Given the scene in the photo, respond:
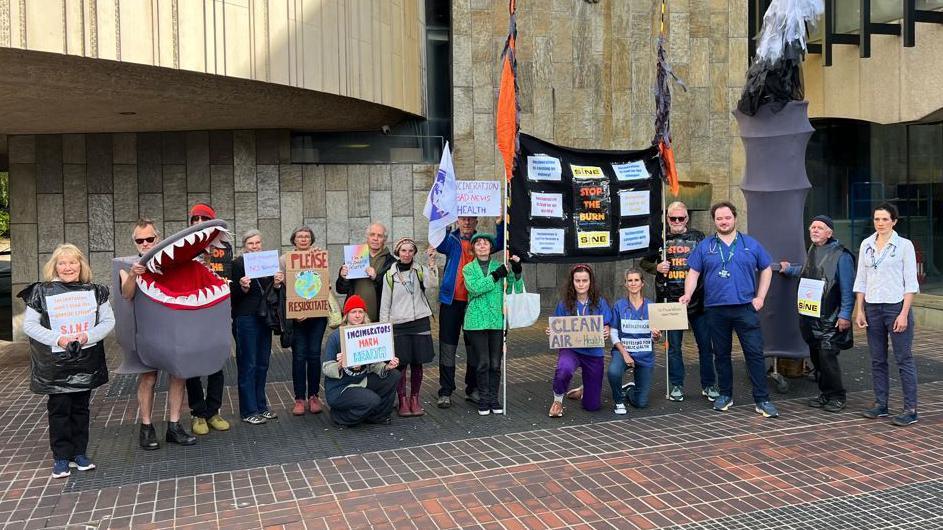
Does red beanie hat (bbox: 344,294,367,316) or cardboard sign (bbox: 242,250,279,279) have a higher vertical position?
cardboard sign (bbox: 242,250,279,279)

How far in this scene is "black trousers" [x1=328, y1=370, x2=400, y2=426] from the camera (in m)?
6.87

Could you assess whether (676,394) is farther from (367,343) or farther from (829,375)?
(367,343)

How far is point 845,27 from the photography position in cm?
1481

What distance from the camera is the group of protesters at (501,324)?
6895 mm

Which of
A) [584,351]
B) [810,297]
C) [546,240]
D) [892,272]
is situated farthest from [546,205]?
[892,272]

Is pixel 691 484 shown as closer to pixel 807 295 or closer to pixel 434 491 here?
pixel 434 491

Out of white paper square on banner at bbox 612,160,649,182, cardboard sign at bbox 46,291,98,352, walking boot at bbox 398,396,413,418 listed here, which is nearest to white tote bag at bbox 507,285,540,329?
walking boot at bbox 398,396,413,418

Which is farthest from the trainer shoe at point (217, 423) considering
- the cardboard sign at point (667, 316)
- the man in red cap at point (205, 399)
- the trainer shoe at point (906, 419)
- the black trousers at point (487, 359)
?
the trainer shoe at point (906, 419)

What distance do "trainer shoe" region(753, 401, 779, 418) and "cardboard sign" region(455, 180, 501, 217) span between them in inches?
120

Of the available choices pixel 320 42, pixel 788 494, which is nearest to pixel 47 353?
pixel 788 494

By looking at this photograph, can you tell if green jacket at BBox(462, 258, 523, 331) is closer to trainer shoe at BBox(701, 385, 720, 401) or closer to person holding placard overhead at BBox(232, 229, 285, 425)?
person holding placard overhead at BBox(232, 229, 285, 425)

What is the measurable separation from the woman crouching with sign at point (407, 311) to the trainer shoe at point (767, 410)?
3066 mm

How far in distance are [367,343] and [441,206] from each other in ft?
4.98

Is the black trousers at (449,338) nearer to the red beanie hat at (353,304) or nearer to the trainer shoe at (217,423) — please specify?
the red beanie hat at (353,304)
